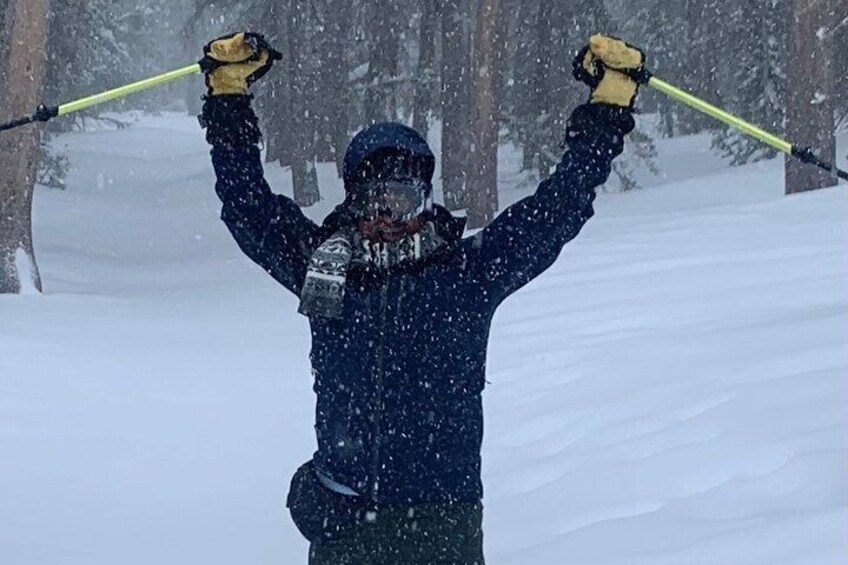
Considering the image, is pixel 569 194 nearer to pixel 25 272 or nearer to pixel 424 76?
pixel 25 272

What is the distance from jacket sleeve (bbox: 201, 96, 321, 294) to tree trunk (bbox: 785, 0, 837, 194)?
35.0 feet

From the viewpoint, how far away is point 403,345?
2.85 m

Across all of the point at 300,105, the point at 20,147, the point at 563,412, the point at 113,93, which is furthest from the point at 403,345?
the point at 300,105

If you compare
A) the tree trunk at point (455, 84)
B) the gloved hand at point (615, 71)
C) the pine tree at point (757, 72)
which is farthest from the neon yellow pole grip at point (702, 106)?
the pine tree at point (757, 72)

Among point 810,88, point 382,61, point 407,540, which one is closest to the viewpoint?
point 407,540

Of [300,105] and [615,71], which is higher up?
[300,105]

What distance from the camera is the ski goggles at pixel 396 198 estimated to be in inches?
111

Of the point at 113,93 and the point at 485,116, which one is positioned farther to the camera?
the point at 485,116

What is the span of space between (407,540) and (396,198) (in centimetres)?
82

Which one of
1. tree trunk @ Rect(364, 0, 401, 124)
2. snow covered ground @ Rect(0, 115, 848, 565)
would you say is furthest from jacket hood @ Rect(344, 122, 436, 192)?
tree trunk @ Rect(364, 0, 401, 124)

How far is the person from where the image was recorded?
283cm

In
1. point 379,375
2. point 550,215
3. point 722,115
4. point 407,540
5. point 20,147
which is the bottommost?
point 407,540

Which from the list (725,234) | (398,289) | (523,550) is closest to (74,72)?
(725,234)

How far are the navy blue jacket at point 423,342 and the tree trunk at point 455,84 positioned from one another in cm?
1638
